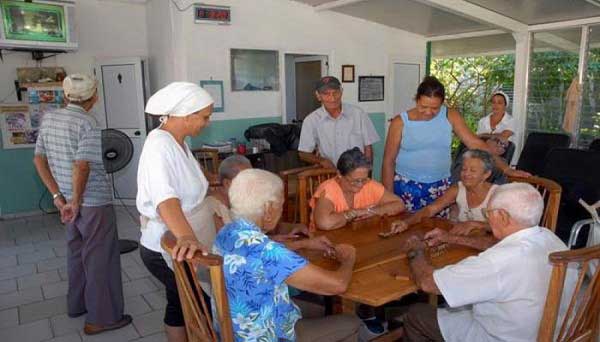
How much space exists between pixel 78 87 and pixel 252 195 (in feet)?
4.75

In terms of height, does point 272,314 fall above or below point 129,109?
below

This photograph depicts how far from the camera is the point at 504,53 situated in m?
7.54

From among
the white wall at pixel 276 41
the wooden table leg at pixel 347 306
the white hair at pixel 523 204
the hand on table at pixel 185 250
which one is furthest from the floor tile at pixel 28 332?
the white wall at pixel 276 41

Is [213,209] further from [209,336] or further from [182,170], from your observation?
[209,336]

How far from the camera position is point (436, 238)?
6.29ft

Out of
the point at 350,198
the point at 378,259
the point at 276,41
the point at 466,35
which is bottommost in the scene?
the point at 378,259

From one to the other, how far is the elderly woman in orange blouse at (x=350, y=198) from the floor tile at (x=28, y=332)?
5.63 feet

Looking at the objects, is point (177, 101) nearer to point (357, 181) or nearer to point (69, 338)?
point (357, 181)

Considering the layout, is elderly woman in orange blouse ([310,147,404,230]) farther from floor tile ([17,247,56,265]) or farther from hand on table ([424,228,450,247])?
floor tile ([17,247,56,265])

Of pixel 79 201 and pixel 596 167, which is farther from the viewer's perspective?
pixel 596 167

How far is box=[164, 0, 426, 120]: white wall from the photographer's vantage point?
4988 mm

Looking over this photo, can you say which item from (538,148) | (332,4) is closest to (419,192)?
(538,148)

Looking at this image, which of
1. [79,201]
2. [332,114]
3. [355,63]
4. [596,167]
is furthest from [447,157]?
[355,63]

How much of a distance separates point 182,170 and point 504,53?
7255 millimetres
